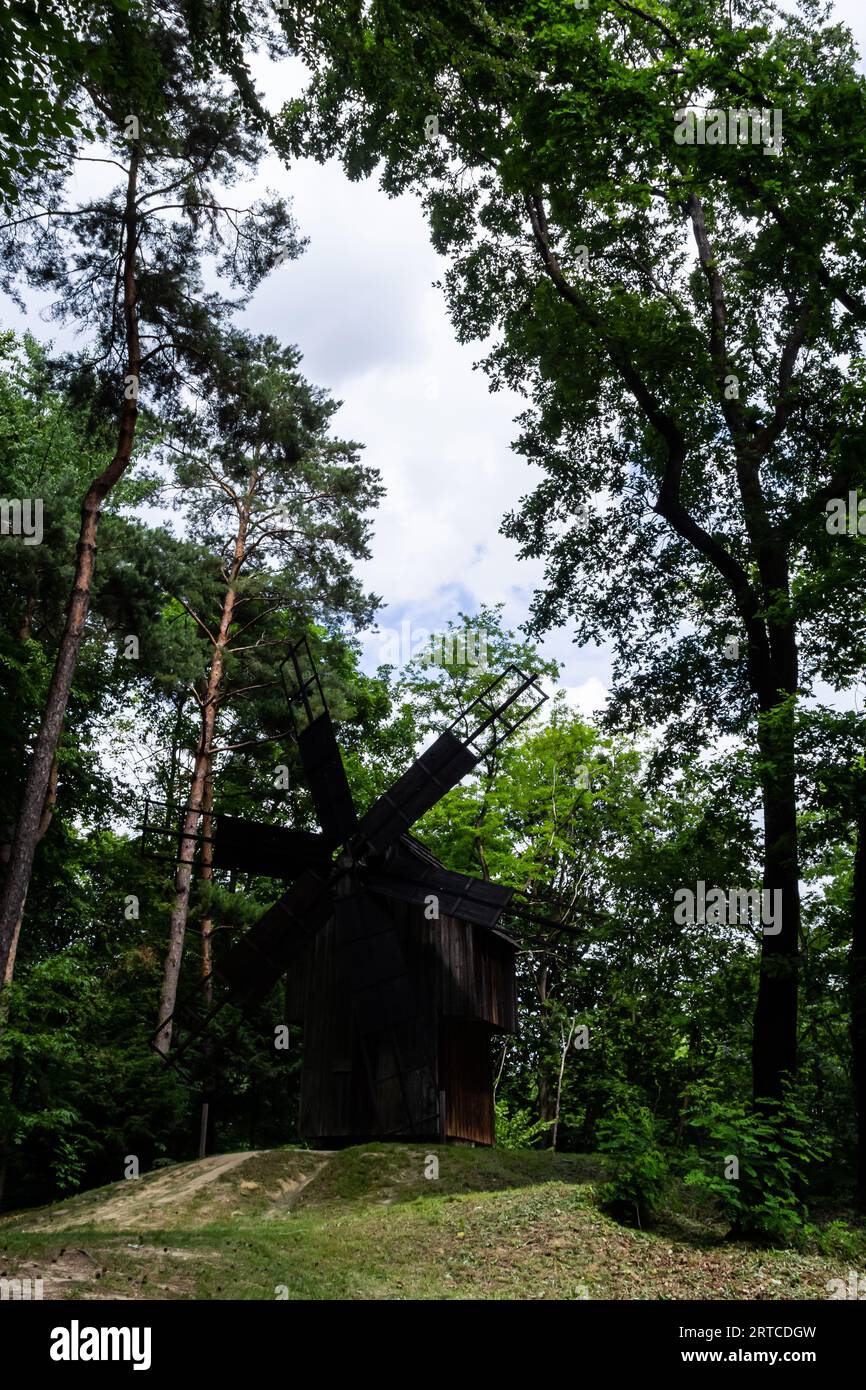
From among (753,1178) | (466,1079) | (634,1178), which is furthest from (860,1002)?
(466,1079)

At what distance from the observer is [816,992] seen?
1453 centimetres

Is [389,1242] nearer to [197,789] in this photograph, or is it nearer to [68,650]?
[68,650]

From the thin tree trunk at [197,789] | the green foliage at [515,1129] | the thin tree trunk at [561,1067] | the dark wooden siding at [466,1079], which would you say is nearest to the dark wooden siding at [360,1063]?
the dark wooden siding at [466,1079]

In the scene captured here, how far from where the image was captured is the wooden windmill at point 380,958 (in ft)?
57.2

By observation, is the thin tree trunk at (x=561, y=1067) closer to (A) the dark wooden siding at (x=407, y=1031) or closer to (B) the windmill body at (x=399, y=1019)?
(B) the windmill body at (x=399, y=1019)

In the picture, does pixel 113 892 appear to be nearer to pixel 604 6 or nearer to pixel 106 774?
pixel 106 774

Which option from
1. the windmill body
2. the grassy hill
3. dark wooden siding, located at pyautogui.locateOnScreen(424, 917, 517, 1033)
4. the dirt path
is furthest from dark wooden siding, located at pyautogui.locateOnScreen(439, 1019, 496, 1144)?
the dirt path

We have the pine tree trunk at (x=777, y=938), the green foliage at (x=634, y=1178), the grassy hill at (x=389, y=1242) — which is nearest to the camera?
the grassy hill at (x=389, y=1242)

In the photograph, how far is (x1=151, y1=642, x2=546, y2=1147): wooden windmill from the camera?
17.4 meters

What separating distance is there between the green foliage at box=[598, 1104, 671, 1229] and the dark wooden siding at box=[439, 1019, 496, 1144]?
21.1ft

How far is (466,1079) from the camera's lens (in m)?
19.0

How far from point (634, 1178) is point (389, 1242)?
2909 mm

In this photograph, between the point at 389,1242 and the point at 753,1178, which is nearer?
the point at 753,1178

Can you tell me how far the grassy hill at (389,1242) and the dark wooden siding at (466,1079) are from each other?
2053 mm
